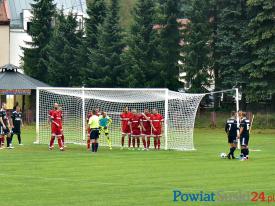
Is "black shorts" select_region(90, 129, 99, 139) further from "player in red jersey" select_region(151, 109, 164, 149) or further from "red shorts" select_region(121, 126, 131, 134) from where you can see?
"player in red jersey" select_region(151, 109, 164, 149)

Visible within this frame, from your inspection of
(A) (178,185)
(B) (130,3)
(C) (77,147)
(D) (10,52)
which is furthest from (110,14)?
(B) (130,3)

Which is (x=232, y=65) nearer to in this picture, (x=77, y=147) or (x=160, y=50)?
(x=160, y=50)

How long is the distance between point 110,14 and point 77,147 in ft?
98.7

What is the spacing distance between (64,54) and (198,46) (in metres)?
12.7

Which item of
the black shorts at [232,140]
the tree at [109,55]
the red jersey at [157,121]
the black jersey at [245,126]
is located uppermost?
the tree at [109,55]

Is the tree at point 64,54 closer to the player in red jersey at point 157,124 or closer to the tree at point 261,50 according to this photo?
the tree at point 261,50

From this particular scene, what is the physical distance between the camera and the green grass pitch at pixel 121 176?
832 inches

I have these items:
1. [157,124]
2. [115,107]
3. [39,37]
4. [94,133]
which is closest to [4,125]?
[94,133]

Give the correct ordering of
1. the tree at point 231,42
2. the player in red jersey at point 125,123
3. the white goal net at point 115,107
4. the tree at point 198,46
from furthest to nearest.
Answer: the tree at point 198,46, the tree at point 231,42, the white goal net at point 115,107, the player in red jersey at point 125,123

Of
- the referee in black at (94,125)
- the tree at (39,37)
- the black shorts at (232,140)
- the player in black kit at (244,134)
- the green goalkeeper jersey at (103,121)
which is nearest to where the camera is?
the player in black kit at (244,134)

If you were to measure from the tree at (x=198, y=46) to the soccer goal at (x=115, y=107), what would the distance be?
2106cm

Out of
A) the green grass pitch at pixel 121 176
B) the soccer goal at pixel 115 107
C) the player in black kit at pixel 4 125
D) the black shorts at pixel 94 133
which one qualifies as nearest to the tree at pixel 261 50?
the soccer goal at pixel 115 107

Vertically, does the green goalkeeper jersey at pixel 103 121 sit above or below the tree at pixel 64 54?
below

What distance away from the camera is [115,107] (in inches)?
1853
